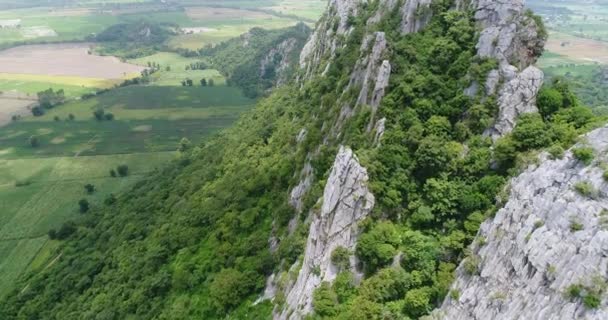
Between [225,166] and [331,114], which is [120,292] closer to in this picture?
[225,166]

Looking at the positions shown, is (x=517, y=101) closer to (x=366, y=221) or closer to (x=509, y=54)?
(x=509, y=54)

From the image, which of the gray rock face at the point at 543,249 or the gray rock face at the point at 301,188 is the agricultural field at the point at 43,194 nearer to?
the gray rock face at the point at 301,188

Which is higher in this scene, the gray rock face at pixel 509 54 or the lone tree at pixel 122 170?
the gray rock face at pixel 509 54

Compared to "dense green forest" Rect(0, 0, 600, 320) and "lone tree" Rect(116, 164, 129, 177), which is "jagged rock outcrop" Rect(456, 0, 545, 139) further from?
"lone tree" Rect(116, 164, 129, 177)

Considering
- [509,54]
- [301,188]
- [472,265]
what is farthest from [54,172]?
[472,265]

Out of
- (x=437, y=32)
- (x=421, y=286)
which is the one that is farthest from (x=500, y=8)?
(x=421, y=286)

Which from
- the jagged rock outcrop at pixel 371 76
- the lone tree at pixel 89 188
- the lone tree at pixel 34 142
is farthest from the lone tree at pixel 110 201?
the jagged rock outcrop at pixel 371 76

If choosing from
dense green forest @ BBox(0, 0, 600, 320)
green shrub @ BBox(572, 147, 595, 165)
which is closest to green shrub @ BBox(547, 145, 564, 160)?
dense green forest @ BBox(0, 0, 600, 320)
